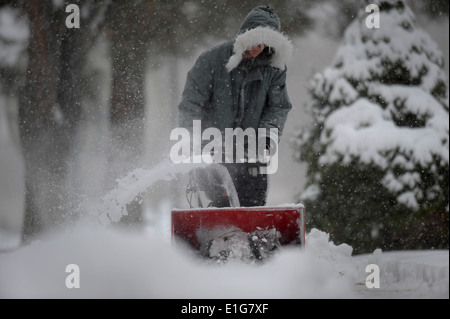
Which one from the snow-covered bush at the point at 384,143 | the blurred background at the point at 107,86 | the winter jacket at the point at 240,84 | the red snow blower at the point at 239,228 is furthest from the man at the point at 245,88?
the blurred background at the point at 107,86

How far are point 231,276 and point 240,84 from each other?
1.05m

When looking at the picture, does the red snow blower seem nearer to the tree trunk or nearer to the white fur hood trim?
the white fur hood trim

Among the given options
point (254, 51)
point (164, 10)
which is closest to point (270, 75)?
point (254, 51)

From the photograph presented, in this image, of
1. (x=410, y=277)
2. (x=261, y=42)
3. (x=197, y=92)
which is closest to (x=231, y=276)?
(x=410, y=277)

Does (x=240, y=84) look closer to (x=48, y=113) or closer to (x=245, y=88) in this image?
(x=245, y=88)

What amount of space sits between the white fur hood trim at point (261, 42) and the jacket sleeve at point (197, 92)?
0.41ft

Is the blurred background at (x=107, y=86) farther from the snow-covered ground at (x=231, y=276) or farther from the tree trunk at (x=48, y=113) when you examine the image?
the snow-covered ground at (x=231, y=276)

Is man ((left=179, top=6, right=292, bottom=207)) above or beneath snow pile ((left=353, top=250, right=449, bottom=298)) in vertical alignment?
above

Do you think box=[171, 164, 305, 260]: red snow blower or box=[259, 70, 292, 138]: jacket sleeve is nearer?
box=[171, 164, 305, 260]: red snow blower

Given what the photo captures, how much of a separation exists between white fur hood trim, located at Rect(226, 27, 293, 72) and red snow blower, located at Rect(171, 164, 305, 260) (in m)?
0.79

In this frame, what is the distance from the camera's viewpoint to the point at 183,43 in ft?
13.7

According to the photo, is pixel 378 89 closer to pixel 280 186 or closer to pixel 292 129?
pixel 292 129

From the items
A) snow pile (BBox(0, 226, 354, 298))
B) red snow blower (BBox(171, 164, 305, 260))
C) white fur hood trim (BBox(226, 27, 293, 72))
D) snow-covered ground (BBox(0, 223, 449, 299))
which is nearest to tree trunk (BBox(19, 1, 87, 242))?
snow-covered ground (BBox(0, 223, 449, 299))

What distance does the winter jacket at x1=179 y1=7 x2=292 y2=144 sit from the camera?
230cm
